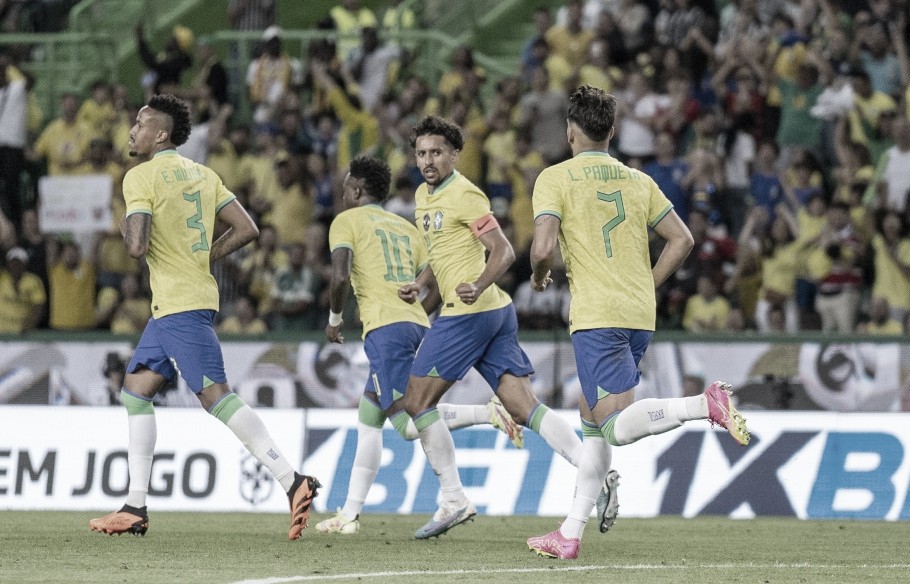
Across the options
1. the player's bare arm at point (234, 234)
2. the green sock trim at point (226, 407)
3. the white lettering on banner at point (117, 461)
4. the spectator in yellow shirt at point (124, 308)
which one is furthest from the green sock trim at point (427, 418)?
the spectator in yellow shirt at point (124, 308)

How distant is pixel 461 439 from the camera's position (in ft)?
44.9

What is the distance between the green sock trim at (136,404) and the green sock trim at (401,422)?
63.7 inches

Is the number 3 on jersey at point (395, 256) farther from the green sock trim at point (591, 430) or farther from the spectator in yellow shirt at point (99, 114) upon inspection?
the spectator in yellow shirt at point (99, 114)

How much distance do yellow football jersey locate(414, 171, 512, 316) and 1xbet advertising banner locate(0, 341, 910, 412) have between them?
5049 mm

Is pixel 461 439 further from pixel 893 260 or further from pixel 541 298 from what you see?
pixel 893 260

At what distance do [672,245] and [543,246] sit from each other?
0.80 meters

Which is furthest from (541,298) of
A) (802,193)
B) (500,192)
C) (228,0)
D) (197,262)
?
(228,0)

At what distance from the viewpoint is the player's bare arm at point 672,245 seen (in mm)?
9055

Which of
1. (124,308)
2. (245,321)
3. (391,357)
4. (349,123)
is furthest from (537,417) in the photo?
(349,123)

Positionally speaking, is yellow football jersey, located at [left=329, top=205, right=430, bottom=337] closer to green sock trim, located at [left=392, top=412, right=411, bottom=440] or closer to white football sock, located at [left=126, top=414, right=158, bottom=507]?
green sock trim, located at [left=392, top=412, right=411, bottom=440]

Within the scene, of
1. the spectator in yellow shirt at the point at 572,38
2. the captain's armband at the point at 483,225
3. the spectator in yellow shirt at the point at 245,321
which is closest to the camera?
the captain's armband at the point at 483,225

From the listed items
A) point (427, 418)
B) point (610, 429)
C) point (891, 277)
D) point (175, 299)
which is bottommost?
point (427, 418)

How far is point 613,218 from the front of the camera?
Result: 8977mm

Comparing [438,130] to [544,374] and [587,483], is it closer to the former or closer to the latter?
[587,483]
